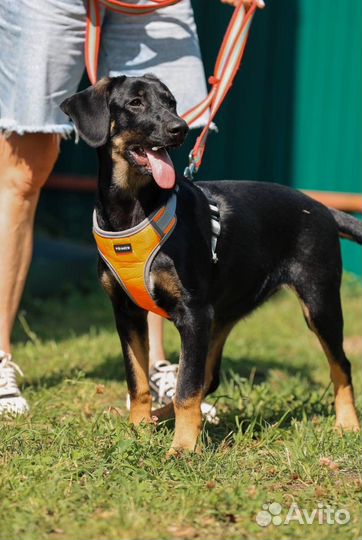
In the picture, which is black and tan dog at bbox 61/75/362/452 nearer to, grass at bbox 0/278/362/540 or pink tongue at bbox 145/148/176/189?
pink tongue at bbox 145/148/176/189

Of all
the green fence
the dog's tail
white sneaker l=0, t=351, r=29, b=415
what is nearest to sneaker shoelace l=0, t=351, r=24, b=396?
white sneaker l=0, t=351, r=29, b=415

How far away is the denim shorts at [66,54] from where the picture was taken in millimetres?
4418

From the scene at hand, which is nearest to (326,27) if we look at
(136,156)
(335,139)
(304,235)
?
(335,139)

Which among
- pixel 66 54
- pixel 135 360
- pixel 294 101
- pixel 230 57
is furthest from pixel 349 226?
pixel 294 101

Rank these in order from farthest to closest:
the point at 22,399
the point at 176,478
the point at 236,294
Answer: the point at 22,399, the point at 236,294, the point at 176,478

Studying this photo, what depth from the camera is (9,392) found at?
4496mm

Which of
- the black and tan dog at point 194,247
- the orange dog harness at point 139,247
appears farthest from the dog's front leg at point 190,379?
the orange dog harness at point 139,247

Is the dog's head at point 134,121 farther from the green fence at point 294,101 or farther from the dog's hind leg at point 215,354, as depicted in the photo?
the green fence at point 294,101

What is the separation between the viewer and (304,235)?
13.9 feet

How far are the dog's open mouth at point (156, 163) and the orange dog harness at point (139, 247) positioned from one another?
0.15 meters

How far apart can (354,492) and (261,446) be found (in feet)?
1.94

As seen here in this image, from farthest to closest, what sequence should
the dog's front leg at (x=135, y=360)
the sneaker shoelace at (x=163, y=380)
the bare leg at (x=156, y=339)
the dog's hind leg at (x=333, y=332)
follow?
the bare leg at (x=156, y=339)
the sneaker shoelace at (x=163, y=380)
the dog's hind leg at (x=333, y=332)
the dog's front leg at (x=135, y=360)

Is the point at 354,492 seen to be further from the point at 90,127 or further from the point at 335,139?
the point at 335,139

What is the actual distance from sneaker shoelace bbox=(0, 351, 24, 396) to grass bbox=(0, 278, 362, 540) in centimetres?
14
